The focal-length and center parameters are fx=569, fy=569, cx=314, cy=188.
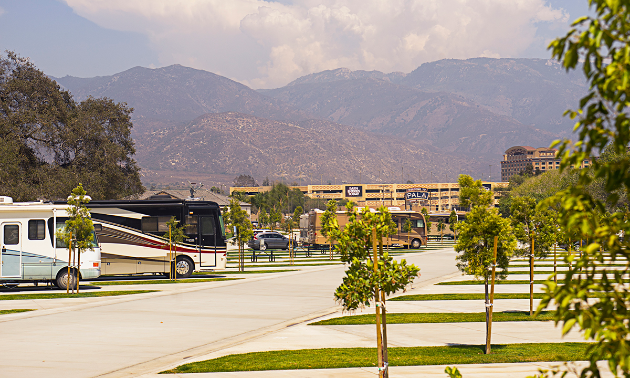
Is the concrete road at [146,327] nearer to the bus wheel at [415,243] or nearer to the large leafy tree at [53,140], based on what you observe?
the large leafy tree at [53,140]

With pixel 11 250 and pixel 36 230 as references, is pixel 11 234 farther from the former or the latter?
pixel 36 230

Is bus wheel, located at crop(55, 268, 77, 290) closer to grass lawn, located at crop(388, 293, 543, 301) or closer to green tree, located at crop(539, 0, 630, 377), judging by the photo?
grass lawn, located at crop(388, 293, 543, 301)

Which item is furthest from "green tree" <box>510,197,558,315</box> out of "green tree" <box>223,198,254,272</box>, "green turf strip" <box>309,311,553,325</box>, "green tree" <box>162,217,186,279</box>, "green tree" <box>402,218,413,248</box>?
"green tree" <box>402,218,413,248</box>

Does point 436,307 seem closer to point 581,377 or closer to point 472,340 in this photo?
point 472,340

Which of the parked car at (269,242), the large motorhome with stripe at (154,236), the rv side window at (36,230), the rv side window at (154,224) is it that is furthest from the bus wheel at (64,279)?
the parked car at (269,242)

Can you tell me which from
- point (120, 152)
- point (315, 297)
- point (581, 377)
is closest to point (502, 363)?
point (581, 377)

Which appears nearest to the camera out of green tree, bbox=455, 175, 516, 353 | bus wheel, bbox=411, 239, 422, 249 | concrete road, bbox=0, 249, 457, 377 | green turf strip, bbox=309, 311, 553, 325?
concrete road, bbox=0, 249, 457, 377

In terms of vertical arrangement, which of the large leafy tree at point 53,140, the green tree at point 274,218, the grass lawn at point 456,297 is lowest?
the grass lawn at point 456,297

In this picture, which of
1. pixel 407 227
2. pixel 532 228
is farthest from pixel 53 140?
pixel 532 228

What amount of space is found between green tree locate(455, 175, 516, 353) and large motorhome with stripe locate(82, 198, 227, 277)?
19782 mm

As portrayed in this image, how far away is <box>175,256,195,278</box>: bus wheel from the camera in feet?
97.7

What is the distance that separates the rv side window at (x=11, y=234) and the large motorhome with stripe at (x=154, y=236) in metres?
4.29

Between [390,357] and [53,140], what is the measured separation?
44235 mm

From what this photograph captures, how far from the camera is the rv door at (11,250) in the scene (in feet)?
77.0
